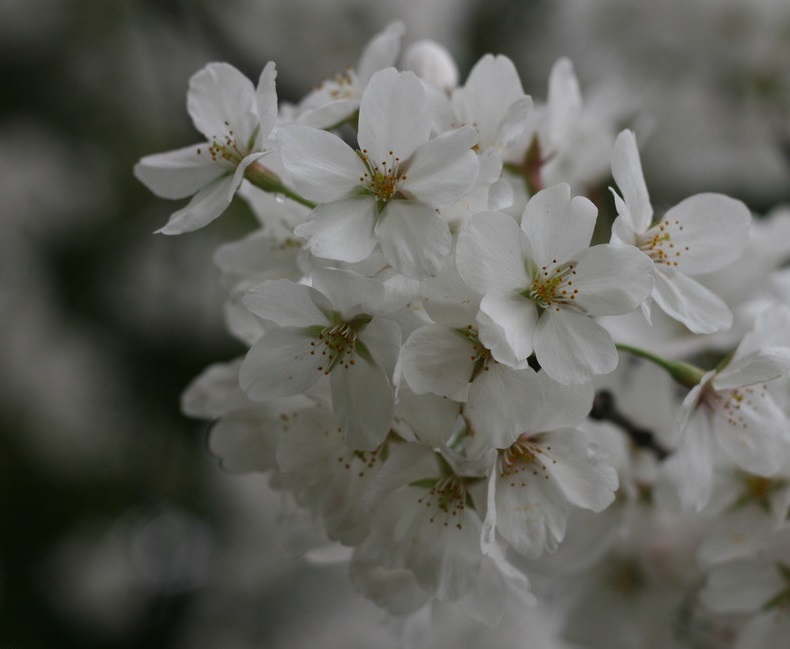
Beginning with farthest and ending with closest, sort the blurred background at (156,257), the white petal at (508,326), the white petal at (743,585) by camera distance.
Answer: the blurred background at (156,257)
the white petal at (743,585)
the white petal at (508,326)

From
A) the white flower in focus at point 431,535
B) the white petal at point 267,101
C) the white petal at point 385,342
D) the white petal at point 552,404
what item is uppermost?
the white petal at point 267,101

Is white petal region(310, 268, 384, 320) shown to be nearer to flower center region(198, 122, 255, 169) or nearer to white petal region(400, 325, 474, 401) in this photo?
white petal region(400, 325, 474, 401)

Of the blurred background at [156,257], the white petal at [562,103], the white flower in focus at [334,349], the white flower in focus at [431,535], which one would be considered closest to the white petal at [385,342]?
the white flower in focus at [334,349]

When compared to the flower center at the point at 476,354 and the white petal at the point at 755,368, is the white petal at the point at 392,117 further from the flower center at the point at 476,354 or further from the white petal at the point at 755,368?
the white petal at the point at 755,368

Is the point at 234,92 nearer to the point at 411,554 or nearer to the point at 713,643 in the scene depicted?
the point at 411,554

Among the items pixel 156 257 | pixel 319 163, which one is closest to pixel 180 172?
pixel 319 163

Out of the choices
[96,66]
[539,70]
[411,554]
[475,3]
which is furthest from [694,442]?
[96,66]

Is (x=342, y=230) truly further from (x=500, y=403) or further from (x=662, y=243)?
(x=662, y=243)
